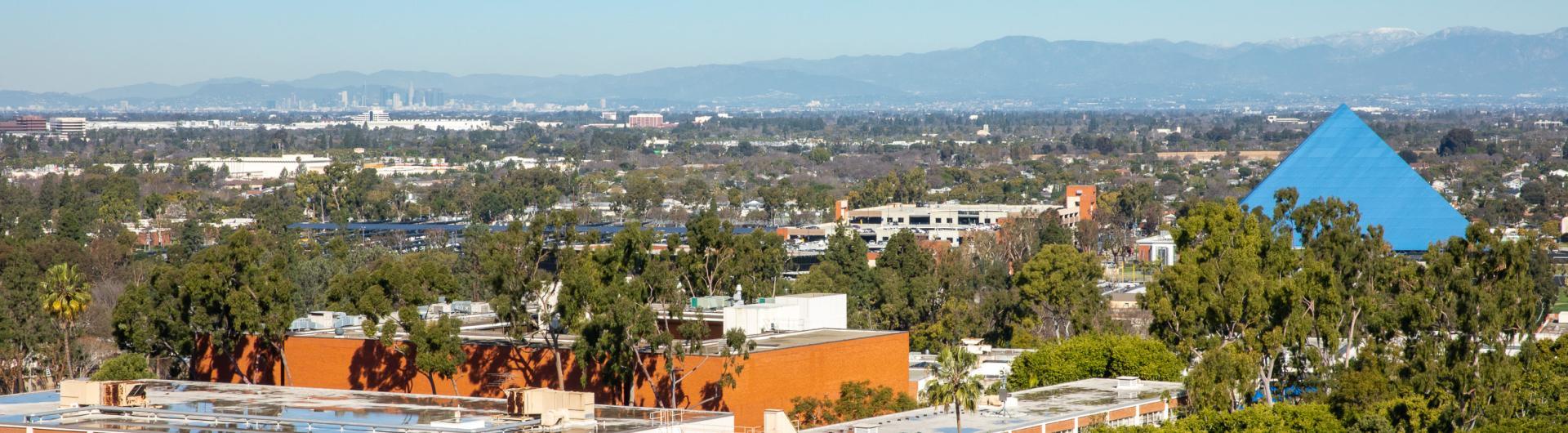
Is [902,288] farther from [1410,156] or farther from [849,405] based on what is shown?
[1410,156]

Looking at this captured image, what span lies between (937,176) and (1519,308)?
12975 centimetres

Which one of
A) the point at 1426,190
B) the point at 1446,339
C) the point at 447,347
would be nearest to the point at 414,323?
the point at 447,347

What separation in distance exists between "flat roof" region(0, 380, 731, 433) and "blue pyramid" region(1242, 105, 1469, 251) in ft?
194

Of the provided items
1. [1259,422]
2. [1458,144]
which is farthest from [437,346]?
[1458,144]

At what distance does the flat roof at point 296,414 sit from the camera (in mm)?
28625

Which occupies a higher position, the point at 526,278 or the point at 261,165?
the point at 526,278

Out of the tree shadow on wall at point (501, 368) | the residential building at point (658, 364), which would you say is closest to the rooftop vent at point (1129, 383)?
the residential building at point (658, 364)

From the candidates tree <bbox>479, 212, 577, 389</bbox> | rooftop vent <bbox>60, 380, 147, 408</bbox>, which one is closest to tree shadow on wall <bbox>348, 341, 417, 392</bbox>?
tree <bbox>479, 212, 577, 389</bbox>

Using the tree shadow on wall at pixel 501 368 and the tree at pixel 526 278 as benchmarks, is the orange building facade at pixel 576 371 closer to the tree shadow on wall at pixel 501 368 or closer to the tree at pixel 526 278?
the tree shadow on wall at pixel 501 368

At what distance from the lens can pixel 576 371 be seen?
40000 mm

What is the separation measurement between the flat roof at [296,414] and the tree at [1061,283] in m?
30.9

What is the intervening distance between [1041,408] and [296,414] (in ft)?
43.0

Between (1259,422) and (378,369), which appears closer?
(1259,422)

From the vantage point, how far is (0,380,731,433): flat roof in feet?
93.9
